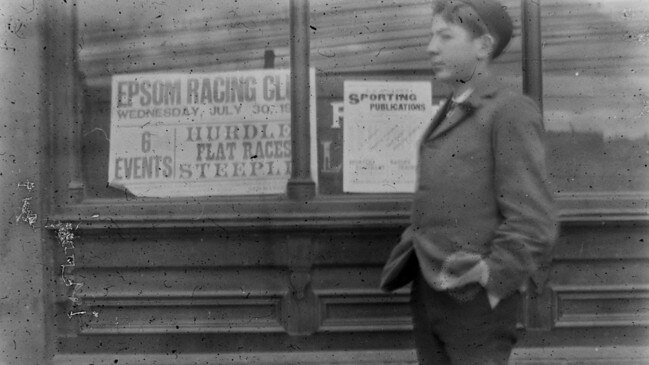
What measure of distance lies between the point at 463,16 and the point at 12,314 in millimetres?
2633

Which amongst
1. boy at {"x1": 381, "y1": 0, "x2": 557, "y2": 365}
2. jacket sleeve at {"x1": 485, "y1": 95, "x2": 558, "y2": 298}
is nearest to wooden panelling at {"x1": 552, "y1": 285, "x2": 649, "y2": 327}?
boy at {"x1": 381, "y1": 0, "x2": 557, "y2": 365}

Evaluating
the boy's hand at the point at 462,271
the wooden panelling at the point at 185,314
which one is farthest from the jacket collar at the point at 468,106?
the wooden panelling at the point at 185,314

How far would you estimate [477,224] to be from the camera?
2.78 metres

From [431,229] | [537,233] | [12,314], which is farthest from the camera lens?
[12,314]

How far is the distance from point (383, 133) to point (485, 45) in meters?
1.04

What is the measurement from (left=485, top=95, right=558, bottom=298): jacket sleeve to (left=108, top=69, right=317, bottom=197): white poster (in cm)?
141

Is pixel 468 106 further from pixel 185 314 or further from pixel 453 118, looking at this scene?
pixel 185 314

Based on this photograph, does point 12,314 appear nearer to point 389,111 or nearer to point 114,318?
point 114,318

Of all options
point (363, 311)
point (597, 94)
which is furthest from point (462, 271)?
point (597, 94)

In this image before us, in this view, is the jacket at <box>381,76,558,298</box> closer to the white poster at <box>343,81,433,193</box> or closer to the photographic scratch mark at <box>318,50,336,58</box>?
the white poster at <box>343,81,433,193</box>

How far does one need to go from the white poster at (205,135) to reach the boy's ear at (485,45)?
1157mm

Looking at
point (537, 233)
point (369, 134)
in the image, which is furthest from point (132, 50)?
point (537, 233)

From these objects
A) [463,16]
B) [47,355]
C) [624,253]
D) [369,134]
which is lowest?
[47,355]

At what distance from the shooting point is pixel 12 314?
3898mm
